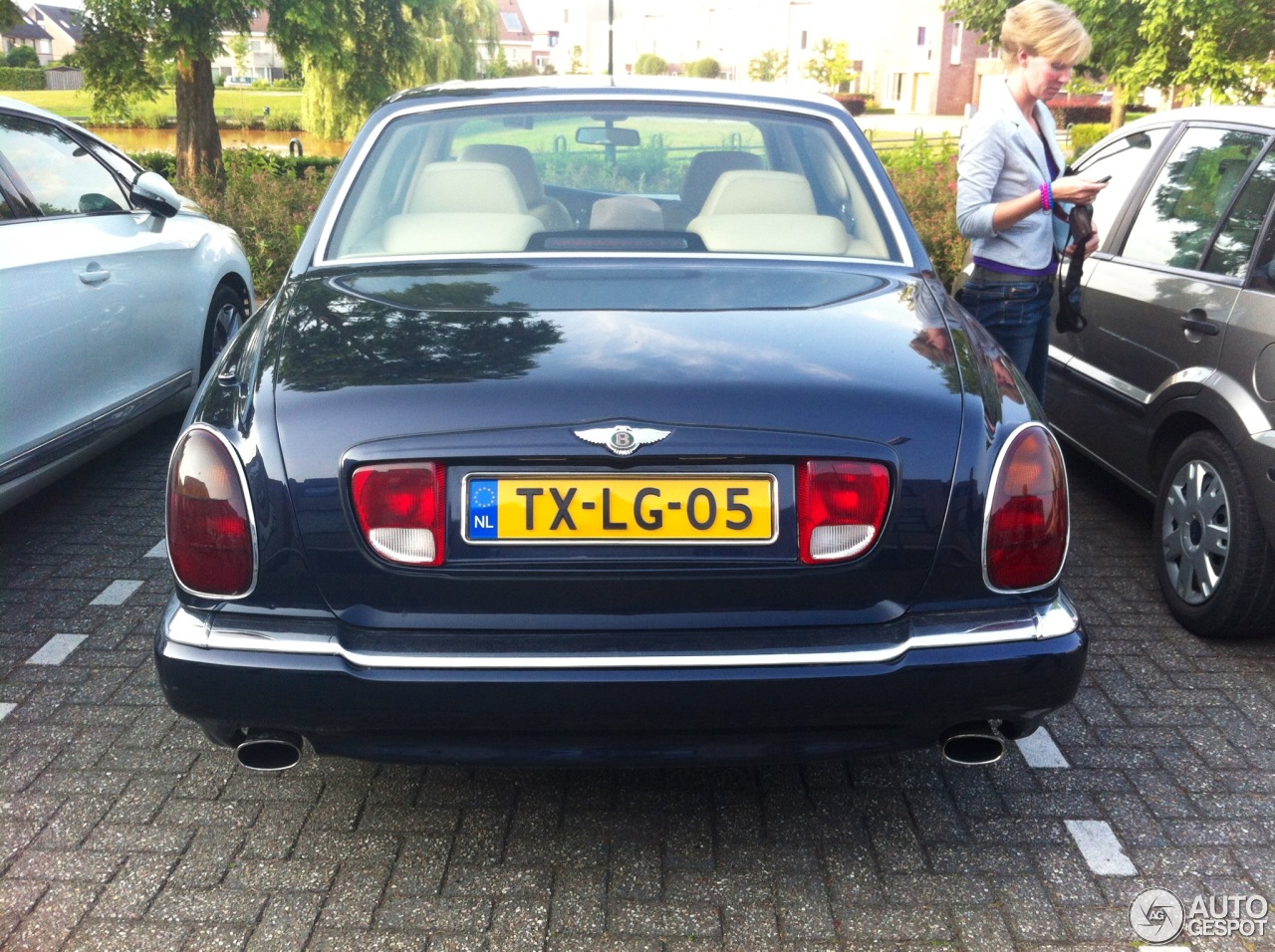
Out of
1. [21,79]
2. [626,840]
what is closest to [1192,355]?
[626,840]

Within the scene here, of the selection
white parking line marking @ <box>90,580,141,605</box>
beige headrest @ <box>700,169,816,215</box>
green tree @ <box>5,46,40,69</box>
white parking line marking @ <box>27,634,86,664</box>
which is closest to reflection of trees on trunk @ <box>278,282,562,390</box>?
beige headrest @ <box>700,169,816,215</box>

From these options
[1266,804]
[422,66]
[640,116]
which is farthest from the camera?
[422,66]

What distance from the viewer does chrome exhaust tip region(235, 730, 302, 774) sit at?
2.47 m

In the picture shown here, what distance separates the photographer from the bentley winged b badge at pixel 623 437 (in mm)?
2289

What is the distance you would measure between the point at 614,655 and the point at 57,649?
235 centimetres

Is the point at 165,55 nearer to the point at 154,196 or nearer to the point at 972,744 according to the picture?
the point at 154,196

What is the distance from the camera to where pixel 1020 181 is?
4188 mm

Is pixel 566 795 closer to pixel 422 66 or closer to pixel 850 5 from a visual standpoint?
pixel 422 66

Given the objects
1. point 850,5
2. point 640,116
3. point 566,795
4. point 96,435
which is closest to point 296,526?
point 566,795

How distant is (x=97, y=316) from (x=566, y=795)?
116 inches

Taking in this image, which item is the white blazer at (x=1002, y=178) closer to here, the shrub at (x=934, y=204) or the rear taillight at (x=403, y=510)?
the rear taillight at (x=403, y=510)

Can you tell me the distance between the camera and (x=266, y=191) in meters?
11.1

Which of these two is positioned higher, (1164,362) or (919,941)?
(1164,362)

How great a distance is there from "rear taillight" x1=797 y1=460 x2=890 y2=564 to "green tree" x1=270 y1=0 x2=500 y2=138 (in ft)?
52.4
